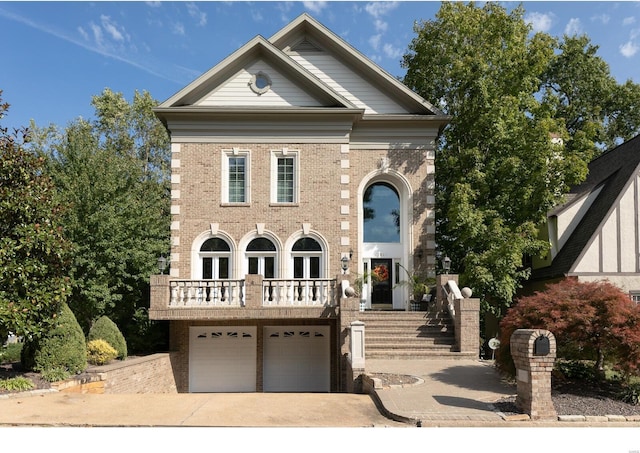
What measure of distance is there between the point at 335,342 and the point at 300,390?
2.04 metres

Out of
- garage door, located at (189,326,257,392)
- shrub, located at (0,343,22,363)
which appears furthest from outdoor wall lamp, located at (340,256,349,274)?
shrub, located at (0,343,22,363)

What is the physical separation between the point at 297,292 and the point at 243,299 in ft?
5.58

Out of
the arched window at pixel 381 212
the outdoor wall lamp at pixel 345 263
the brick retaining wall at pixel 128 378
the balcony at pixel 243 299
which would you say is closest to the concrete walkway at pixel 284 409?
the brick retaining wall at pixel 128 378

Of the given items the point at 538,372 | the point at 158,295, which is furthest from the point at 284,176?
the point at 538,372

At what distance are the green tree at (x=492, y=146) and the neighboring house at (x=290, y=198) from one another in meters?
1.80

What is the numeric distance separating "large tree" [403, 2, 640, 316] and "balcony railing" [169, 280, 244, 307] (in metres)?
8.18

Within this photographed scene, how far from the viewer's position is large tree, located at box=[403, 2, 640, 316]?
18984mm

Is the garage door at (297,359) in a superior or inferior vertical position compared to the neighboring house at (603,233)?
inferior

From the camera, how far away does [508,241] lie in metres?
18.6

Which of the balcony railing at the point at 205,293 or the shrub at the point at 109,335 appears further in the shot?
the balcony railing at the point at 205,293

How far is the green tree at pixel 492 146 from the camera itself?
18938mm

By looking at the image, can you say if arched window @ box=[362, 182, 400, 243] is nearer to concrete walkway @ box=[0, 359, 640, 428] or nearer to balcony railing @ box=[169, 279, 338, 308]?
balcony railing @ box=[169, 279, 338, 308]

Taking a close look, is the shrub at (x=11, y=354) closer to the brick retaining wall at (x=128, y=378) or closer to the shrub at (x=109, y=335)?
the shrub at (x=109, y=335)

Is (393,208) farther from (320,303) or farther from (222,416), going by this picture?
(222,416)
